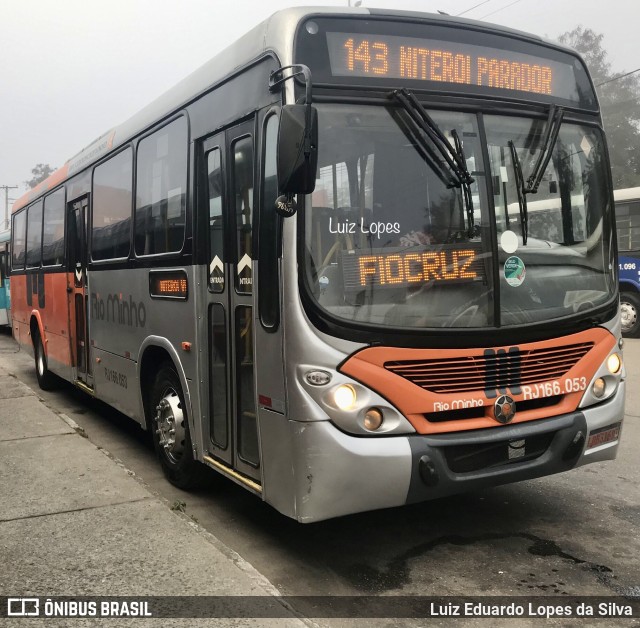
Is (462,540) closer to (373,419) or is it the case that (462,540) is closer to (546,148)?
(373,419)

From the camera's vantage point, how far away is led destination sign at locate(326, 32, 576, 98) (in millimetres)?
4020

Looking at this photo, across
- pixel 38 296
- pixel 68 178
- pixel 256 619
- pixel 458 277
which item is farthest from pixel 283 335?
pixel 38 296

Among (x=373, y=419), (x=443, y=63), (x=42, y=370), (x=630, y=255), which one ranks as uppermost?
(x=443, y=63)

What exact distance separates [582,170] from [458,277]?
1.28 metres

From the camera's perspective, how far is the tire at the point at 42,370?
10570 millimetres

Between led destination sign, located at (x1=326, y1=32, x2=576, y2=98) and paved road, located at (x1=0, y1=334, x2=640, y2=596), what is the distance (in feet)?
9.12

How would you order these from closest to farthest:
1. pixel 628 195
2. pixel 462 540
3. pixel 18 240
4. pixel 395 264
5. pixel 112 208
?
1. pixel 395 264
2. pixel 462 540
3. pixel 112 208
4. pixel 18 240
5. pixel 628 195

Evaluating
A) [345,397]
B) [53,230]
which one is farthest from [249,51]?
[53,230]

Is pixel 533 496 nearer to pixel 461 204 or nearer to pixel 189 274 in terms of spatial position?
pixel 461 204

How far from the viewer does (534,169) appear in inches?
170

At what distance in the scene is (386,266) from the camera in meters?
3.94

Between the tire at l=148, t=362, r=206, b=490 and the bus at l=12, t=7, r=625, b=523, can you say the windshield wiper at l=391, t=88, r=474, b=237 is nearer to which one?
the bus at l=12, t=7, r=625, b=523

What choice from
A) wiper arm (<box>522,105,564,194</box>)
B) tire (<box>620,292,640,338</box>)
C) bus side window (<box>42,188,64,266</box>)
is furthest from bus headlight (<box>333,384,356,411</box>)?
tire (<box>620,292,640,338</box>)

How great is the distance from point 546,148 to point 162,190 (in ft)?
9.75
